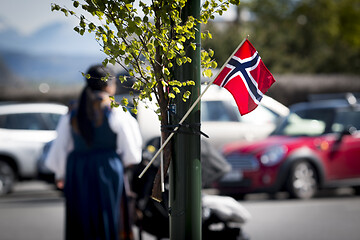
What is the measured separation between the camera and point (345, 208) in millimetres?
10398

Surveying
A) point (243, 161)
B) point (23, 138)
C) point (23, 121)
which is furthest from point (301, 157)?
point (23, 121)

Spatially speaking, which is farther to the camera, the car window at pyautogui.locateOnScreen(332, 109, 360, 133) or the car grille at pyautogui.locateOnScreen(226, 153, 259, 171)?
the car window at pyautogui.locateOnScreen(332, 109, 360, 133)

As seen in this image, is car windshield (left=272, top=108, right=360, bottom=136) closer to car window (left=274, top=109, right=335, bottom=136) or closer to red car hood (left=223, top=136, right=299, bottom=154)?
car window (left=274, top=109, right=335, bottom=136)

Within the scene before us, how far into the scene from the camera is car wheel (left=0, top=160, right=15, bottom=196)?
12.7 meters

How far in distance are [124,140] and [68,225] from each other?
2.70 feet

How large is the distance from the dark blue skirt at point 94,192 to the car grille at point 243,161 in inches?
225

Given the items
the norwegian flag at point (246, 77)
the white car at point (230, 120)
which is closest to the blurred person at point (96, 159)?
the norwegian flag at point (246, 77)

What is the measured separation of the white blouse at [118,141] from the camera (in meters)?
5.39

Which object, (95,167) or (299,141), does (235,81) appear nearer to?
(95,167)

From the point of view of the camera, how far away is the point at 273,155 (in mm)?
11055

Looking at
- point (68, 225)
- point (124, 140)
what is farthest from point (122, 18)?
point (68, 225)

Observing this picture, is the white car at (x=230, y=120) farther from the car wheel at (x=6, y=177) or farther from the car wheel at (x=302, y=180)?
the car wheel at (x=6, y=177)

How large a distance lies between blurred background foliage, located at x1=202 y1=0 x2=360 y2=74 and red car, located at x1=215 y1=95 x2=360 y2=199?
19774 millimetres

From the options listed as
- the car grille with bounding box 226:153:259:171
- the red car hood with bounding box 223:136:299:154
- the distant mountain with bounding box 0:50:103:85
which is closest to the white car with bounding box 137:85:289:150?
the red car hood with bounding box 223:136:299:154
